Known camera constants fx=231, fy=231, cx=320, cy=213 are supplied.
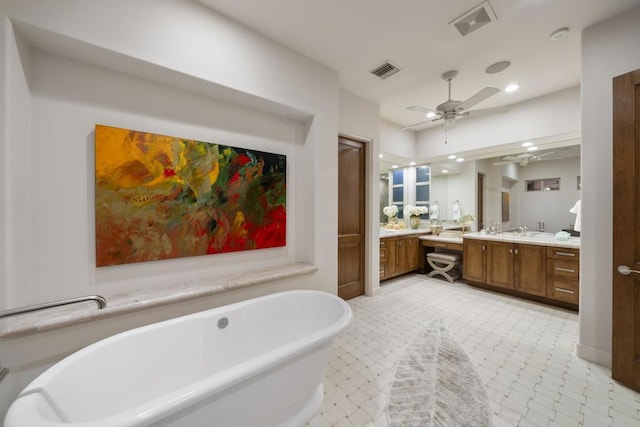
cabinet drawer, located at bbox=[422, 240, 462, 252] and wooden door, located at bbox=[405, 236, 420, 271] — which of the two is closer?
cabinet drawer, located at bbox=[422, 240, 462, 252]

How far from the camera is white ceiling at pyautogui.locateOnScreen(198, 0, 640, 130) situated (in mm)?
1821

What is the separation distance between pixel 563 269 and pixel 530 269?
329mm

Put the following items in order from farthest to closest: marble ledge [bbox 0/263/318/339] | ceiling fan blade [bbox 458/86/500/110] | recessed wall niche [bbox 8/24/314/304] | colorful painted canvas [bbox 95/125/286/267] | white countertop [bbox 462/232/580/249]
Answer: white countertop [bbox 462/232/580/249], ceiling fan blade [bbox 458/86/500/110], colorful painted canvas [bbox 95/125/286/267], recessed wall niche [bbox 8/24/314/304], marble ledge [bbox 0/263/318/339]

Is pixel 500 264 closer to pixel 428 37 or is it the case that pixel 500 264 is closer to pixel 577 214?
pixel 577 214

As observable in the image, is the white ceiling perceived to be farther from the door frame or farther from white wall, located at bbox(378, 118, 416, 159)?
white wall, located at bbox(378, 118, 416, 159)

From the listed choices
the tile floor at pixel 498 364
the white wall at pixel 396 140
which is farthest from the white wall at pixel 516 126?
the tile floor at pixel 498 364

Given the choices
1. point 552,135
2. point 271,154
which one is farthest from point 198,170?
point 552,135

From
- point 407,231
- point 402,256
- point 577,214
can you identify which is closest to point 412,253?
point 402,256

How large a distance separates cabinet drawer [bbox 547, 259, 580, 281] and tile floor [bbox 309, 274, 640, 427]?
18.0 inches

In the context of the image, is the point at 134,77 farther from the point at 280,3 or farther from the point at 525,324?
the point at 525,324

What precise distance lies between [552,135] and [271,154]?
3.69 meters

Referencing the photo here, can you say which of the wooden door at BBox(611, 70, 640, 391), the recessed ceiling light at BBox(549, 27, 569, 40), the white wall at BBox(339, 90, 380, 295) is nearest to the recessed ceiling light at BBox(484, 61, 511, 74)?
the recessed ceiling light at BBox(549, 27, 569, 40)

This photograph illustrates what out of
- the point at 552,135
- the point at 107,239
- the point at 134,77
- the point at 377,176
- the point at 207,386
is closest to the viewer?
the point at 207,386

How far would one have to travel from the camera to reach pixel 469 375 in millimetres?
1858
